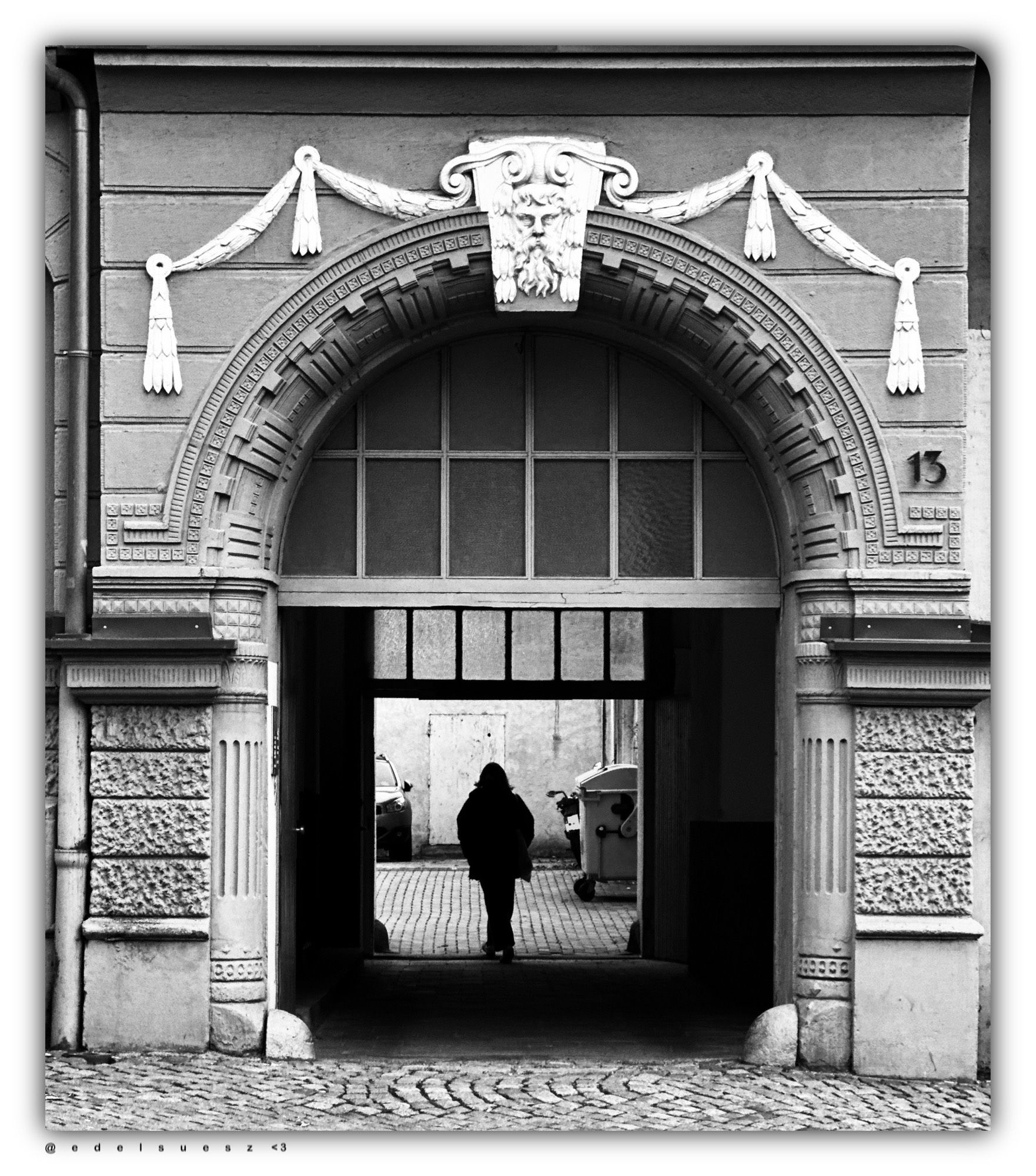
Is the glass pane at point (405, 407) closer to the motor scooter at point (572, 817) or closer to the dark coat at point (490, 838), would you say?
the dark coat at point (490, 838)

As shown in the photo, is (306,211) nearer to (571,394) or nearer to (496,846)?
(571,394)

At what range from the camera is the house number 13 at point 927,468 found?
9508mm

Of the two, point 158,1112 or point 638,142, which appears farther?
point 638,142

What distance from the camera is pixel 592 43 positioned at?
30.2ft

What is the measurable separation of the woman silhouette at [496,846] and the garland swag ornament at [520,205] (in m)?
6.73

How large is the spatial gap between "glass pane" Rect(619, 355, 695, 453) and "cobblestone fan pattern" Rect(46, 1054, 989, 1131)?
11.1 ft

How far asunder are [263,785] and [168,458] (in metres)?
1.80

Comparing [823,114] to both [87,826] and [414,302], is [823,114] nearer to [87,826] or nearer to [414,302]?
[414,302]

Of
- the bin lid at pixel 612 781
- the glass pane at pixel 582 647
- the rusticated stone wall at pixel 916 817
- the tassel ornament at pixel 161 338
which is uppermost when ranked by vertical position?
the tassel ornament at pixel 161 338

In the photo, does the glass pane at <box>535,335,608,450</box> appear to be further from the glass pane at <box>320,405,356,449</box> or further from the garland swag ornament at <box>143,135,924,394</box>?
the glass pane at <box>320,405,356,449</box>

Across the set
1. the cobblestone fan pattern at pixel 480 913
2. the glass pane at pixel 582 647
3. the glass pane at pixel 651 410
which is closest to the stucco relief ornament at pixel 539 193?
the glass pane at pixel 651 410

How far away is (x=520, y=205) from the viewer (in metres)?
9.44

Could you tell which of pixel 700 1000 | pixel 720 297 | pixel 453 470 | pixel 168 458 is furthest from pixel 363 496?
pixel 700 1000

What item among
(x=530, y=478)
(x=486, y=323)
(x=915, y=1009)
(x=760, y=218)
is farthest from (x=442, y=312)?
(x=915, y=1009)
